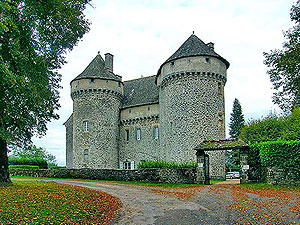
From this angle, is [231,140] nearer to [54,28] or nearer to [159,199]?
[159,199]

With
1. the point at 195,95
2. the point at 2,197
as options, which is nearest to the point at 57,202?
the point at 2,197

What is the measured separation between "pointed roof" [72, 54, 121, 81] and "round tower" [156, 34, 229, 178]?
8.33 metres

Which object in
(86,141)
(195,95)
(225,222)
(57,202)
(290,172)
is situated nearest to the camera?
(225,222)

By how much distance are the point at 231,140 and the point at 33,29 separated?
14.6 metres

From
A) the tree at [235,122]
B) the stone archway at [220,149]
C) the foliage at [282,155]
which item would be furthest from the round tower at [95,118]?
the tree at [235,122]

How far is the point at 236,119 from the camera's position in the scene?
5497 cm

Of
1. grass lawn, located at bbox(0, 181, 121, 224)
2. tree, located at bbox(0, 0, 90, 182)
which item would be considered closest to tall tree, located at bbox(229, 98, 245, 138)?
tree, located at bbox(0, 0, 90, 182)

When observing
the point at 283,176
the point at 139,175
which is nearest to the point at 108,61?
the point at 139,175

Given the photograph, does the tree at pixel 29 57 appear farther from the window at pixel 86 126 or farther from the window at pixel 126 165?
the window at pixel 126 165

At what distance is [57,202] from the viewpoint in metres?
9.93

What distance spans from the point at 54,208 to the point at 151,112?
78.6ft

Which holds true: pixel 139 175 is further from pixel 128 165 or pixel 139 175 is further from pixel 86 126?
pixel 86 126

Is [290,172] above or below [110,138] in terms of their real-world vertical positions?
below

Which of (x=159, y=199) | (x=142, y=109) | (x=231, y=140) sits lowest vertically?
(x=159, y=199)
